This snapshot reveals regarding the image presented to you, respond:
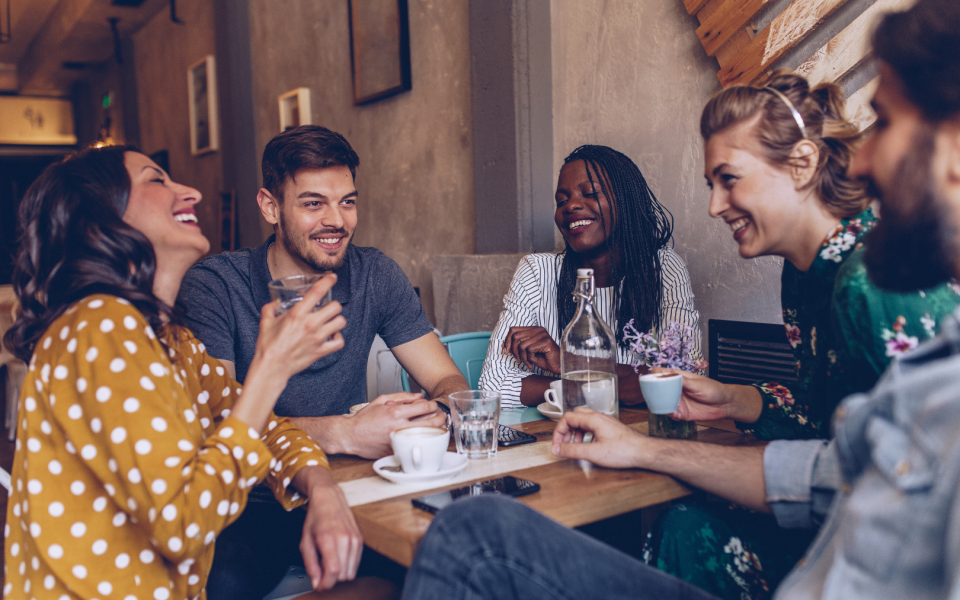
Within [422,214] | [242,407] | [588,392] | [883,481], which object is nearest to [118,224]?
[242,407]

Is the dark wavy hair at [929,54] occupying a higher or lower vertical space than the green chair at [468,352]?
higher

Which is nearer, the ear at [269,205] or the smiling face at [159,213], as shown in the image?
the smiling face at [159,213]

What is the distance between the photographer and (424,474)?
116 cm

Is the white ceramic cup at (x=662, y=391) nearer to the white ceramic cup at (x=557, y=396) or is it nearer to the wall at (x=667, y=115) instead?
the white ceramic cup at (x=557, y=396)

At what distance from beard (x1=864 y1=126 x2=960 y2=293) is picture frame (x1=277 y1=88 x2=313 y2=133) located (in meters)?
4.12

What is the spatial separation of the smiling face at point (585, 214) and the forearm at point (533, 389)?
508 mm

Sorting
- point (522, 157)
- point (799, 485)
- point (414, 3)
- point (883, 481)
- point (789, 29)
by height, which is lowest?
point (799, 485)

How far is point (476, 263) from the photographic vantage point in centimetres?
305

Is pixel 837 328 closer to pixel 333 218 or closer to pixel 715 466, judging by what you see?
pixel 715 466

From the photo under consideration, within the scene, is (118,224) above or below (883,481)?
above

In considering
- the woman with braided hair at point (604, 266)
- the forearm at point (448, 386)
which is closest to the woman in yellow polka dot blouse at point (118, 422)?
the forearm at point (448, 386)

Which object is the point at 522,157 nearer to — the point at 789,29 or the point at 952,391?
the point at 789,29

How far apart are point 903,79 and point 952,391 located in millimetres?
366

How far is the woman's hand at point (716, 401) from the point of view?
1.43 m
